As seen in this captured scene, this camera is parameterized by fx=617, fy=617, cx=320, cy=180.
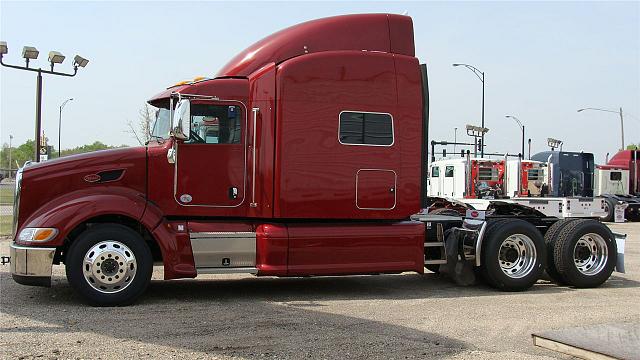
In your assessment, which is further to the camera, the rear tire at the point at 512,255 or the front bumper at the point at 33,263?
the rear tire at the point at 512,255

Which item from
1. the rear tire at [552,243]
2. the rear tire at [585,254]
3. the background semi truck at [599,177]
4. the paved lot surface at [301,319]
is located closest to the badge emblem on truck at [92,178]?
the paved lot surface at [301,319]

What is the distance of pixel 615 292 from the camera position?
909 centimetres

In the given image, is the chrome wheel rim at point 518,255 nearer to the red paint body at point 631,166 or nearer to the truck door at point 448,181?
the truck door at point 448,181

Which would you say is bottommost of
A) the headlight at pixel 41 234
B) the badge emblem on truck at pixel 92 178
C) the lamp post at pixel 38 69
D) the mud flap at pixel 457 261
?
the mud flap at pixel 457 261

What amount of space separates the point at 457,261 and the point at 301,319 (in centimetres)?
340

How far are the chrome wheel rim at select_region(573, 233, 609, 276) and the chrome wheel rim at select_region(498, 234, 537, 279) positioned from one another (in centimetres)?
92

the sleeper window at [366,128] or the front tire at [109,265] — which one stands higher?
the sleeper window at [366,128]

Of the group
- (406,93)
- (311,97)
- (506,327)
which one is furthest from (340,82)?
(506,327)

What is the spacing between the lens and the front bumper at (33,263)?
23.2 feet

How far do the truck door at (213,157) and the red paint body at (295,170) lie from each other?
1 cm

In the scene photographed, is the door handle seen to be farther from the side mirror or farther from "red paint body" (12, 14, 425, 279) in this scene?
the side mirror

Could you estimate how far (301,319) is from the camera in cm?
677

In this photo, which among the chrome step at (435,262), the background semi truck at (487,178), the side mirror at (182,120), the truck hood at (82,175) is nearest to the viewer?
the truck hood at (82,175)

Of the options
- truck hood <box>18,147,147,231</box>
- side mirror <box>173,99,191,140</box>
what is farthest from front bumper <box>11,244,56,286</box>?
side mirror <box>173,99,191,140</box>
